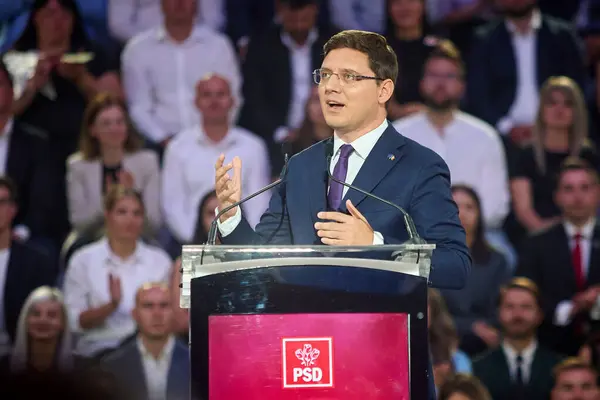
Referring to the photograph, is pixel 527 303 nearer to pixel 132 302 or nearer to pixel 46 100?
pixel 132 302

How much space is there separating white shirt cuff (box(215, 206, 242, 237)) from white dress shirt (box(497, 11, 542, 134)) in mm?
3639

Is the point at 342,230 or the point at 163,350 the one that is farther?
the point at 163,350

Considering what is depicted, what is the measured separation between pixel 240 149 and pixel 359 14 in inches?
40.2

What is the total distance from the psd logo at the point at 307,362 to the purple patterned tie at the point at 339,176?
526 millimetres

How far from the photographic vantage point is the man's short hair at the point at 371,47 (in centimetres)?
213

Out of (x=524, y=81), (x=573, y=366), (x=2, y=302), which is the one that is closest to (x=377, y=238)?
(x=573, y=366)

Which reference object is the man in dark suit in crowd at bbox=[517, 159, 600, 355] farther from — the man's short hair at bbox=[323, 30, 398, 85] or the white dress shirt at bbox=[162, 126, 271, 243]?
the man's short hair at bbox=[323, 30, 398, 85]

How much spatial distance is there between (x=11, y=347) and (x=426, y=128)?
96.0 inches

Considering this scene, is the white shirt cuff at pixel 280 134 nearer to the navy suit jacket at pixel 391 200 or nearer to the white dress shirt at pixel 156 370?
the white dress shirt at pixel 156 370

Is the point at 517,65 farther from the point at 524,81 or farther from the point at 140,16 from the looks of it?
the point at 140,16

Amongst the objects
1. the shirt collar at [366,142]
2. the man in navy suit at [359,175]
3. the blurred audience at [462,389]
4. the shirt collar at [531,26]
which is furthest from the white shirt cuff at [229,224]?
the shirt collar at [531,26]

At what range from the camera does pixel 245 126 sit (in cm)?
552

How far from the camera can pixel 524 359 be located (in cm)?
498

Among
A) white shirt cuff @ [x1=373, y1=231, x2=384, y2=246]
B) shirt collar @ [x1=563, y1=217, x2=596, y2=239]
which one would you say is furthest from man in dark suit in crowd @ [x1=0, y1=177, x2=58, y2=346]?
white shirt cuff @ [x1=373, y1=231, x2=384, y2=246]
